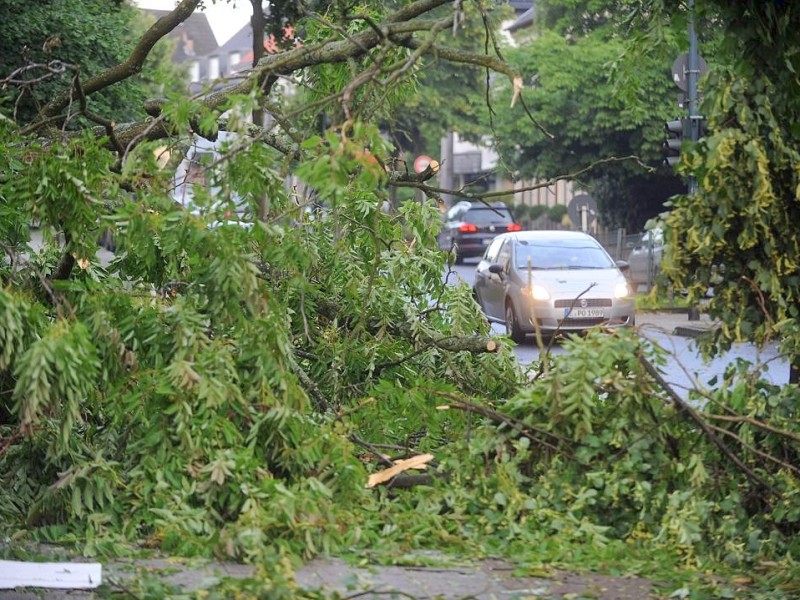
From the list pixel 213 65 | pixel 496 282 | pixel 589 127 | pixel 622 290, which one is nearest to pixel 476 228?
pixel 589 127

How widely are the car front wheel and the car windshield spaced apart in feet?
2.21

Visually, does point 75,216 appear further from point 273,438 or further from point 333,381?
point 333,381

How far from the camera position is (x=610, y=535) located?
20.7 ft

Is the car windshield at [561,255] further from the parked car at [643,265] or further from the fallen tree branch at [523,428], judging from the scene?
the fallen tree branch at [523,428]

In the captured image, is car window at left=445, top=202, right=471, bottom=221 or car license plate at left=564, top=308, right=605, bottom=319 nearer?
car license plate at left=564, top=308, right=605, bottom=319

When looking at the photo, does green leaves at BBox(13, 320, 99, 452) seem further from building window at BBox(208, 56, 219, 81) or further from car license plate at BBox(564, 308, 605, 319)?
building window at BBox(208, 56, 219, 81)

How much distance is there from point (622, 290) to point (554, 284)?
1.09 metres

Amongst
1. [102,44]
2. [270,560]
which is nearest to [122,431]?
[270,560]

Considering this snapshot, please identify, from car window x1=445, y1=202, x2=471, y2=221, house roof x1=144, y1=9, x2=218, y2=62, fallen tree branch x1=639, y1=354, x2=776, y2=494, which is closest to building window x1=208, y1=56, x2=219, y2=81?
house roof x1=144, y1=9, x2=218, y2=62

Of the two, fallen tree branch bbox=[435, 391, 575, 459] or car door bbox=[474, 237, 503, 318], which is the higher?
fallen tree branch bbox=[435, 391, 575, 459]

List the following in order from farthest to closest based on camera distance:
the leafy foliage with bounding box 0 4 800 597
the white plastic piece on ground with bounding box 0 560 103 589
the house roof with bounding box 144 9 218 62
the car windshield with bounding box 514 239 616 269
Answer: the house roof with bounding box 144 9 218 62
the car windshield with bounding box 514 239 616 269
the leafy foliage with bounding box 0 4 800 597
the white plastic piece on ground with bounding box 0 560 103 589

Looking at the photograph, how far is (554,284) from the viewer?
1878 cm

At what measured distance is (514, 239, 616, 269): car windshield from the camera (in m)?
19.7

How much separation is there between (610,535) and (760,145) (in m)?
1.97
